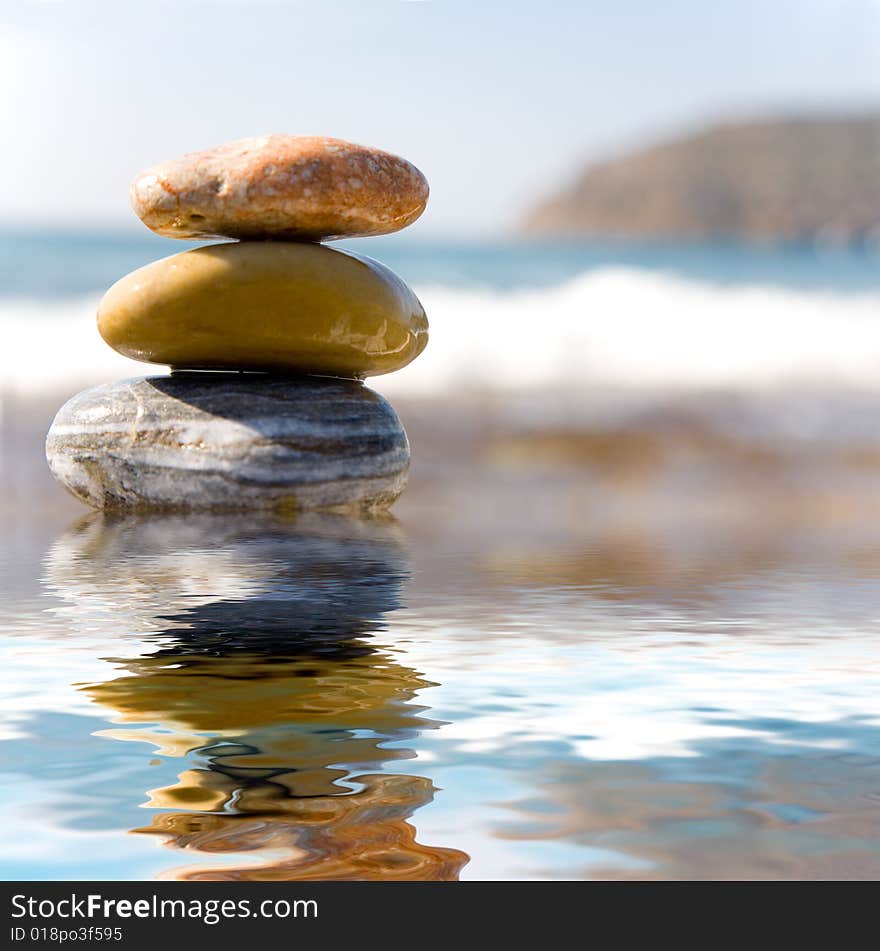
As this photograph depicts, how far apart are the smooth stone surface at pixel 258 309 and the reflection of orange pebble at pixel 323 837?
137 inches

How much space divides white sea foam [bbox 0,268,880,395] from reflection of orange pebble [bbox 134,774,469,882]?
7024 mm

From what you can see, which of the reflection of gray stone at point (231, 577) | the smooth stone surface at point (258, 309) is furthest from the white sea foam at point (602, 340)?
the reflection of gray stone at point (231, 577)

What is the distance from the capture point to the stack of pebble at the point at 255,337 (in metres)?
4.95

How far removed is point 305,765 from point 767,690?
839 millimetres

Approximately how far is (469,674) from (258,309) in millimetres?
2929

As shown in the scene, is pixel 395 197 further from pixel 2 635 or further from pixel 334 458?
pixel 2 635

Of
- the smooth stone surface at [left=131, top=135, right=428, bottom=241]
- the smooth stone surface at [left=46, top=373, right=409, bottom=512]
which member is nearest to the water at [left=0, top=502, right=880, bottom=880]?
the smooth stone surface at [left=46, top=373, right=409, bottom=512]

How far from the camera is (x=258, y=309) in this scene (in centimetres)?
500

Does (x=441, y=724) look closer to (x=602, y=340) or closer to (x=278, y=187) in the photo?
(x=278, y=187)

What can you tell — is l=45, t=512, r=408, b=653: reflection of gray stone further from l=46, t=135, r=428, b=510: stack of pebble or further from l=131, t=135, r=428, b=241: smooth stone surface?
l=131, t=135, r=428, b=241: smooth stone surface

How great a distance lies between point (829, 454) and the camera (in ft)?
21.5

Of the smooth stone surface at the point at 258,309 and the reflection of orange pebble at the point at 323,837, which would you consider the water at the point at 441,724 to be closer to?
the reflection of orange pebble at the point at 323,837

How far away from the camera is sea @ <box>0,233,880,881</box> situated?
1551 millimetres
